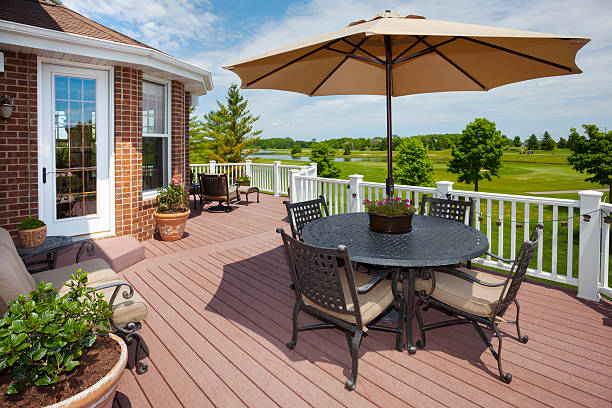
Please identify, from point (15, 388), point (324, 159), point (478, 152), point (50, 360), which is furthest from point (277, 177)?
point (478, 152)

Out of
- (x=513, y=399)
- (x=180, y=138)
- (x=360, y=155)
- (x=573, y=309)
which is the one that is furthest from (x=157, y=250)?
(x=360, y=155)

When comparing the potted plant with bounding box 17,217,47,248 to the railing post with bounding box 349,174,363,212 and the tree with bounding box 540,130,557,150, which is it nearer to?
the railing post with bounding box 349,174,363,212

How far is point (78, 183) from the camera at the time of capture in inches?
183

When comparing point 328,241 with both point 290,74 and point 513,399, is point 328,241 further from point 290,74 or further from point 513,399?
point 290,74

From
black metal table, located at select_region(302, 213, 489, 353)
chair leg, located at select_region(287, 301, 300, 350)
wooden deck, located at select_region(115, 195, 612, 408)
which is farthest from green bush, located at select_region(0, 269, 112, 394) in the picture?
black metal table, located at select_region(302, 213, 489, 353)

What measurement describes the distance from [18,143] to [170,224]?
2070 mm

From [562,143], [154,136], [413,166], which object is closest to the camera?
[154,136]

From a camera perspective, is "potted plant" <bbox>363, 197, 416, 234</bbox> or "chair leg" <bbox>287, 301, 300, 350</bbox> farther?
"potted plant" <bbox>363, 197, 416, 234</bbox>

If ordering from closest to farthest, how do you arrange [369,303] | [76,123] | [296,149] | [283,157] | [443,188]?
[369,303] < [443,188] < [76,123] < [296,149] < [283,157]

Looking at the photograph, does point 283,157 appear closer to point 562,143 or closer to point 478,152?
point 478,152

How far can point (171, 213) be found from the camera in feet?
17.2

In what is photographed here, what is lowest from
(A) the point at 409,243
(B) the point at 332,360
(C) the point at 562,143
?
(B) the point at 332,360

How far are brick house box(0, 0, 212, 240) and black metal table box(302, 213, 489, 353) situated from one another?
338cm

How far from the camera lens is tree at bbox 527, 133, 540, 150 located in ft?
131
